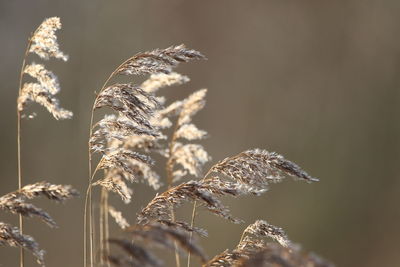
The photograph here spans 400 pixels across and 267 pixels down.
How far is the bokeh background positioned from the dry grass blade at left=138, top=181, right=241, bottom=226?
394cm

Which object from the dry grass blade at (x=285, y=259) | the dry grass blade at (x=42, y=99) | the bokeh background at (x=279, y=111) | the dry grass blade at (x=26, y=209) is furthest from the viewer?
the bokeh background at (x=279, y=111)

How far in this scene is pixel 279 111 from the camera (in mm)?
6336

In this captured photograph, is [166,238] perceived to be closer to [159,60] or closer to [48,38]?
[159,60]

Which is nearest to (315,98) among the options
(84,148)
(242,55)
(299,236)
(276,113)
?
(276,113)

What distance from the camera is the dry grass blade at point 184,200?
185 centimetres

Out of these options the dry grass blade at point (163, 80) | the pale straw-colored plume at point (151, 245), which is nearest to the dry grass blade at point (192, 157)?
the dry grass blade at point (163, 80)

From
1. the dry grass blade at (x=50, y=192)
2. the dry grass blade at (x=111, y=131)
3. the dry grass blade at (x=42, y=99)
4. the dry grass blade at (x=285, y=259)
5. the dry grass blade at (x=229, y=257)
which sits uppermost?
the dry grass blade at (x=42, y=99)

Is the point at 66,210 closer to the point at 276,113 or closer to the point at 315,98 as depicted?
the point at 276,113

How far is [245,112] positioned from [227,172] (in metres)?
4.42

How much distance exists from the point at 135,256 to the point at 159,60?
864mm

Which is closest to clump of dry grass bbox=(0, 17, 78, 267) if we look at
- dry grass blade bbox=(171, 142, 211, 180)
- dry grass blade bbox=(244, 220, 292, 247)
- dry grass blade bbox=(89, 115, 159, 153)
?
dry grass blade bbox=(89, 115, 159, 153)

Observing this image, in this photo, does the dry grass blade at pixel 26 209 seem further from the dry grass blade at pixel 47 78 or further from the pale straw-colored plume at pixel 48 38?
the pale straw-colored plume at pixel 48 38

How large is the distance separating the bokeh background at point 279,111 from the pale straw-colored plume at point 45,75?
3.73 m

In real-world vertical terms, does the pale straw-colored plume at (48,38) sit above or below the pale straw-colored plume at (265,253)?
above
